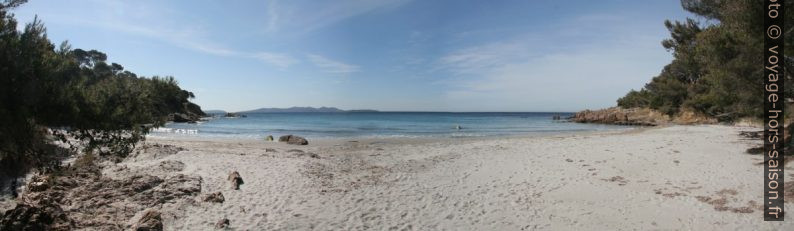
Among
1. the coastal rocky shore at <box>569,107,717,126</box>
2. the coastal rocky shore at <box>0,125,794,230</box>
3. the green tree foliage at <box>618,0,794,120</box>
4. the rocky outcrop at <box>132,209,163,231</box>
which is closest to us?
the rocky outcrop at <box>132,209,163,231</box>

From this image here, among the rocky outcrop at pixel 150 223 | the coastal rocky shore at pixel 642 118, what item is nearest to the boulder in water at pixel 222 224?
the rocky outcrop at pixel 150 223

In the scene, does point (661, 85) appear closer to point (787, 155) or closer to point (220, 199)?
point (787, 155)

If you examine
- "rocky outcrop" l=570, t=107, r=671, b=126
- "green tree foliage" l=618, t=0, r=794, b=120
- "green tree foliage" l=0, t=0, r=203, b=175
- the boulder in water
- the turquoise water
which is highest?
"green tree foliage" l=618, t=0, r=794, b=120

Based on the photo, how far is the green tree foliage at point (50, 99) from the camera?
16.2 ft

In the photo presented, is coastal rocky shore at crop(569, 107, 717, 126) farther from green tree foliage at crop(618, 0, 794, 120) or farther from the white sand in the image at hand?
the white sand

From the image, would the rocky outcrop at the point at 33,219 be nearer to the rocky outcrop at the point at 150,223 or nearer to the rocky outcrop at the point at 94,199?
the rocky outcrop at the point at 94,199

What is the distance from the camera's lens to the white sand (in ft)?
24.3

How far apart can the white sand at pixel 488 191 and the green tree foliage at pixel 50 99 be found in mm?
2219

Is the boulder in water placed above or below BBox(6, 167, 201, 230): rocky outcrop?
below

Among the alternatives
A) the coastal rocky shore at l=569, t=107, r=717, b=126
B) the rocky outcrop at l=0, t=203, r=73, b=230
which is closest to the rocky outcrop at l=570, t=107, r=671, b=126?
the coastal rocky shore at l=569, t=107, r=717, b=126

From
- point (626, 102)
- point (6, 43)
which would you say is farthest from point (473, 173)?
point (626, 102)

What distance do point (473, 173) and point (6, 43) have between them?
11.0 m

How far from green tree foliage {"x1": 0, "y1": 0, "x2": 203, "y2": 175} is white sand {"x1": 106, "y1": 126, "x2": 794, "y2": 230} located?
2.22 m

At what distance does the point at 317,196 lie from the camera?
31.0ft
